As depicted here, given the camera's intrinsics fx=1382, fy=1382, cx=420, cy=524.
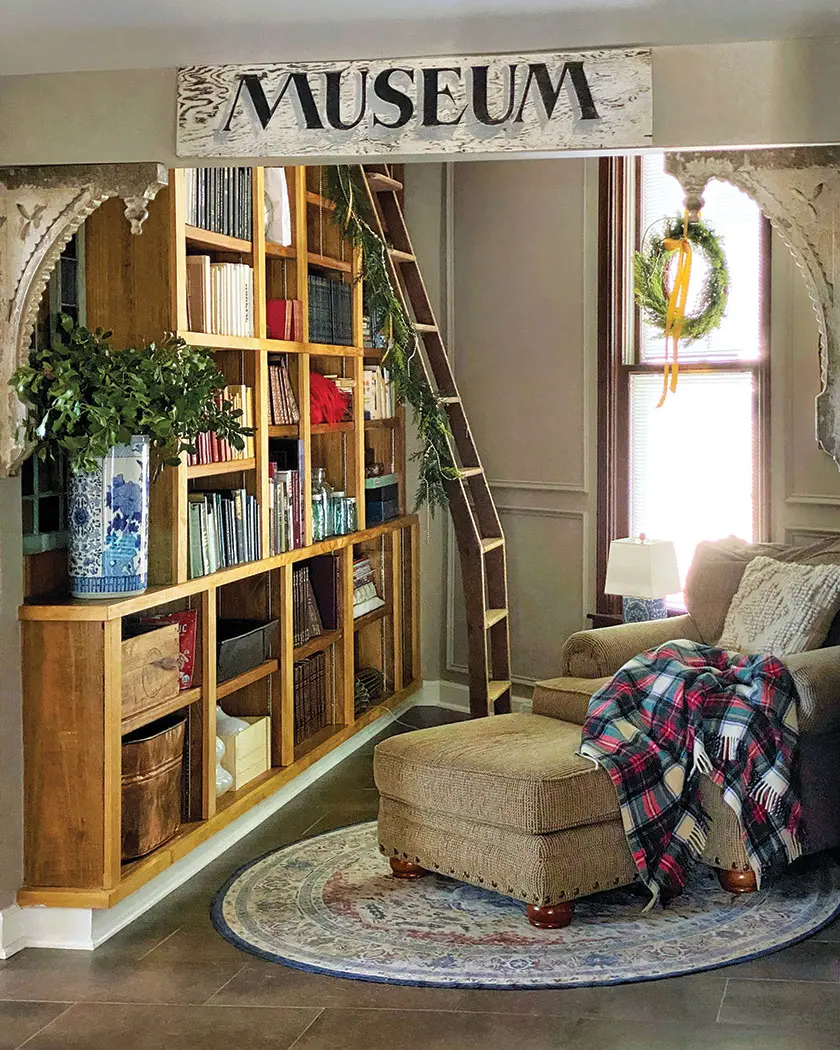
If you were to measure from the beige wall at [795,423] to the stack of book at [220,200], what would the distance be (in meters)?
2.21

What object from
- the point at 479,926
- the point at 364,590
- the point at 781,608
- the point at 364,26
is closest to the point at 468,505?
the point at 364,590

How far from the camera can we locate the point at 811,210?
3.33 m

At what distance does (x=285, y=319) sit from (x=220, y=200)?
0.76m

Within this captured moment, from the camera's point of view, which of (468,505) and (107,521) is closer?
(107,521)

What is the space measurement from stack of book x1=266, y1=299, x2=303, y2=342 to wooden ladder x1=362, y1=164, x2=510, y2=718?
2.64 feet

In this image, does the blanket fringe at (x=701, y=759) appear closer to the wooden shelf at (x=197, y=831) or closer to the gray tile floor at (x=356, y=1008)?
the gray tile floor at (x=356, y=1008)

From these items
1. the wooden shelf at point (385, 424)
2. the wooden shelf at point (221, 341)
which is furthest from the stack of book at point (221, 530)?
the wooden shelf at point (385, 424)

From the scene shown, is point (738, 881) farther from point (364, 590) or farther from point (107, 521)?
point (364, 590)

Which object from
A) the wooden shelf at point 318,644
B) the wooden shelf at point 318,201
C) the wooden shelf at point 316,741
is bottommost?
the wooden shelf at point 316,741

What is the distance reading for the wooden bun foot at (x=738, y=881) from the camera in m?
4.32

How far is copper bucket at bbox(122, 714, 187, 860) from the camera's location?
13.6 ft

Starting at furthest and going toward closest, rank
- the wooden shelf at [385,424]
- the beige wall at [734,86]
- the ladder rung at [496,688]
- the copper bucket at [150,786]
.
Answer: the wooden shelf at [385,424], the ladder rung at [496,688], the copper bucket at [150,786], the beige wall at [734,86]

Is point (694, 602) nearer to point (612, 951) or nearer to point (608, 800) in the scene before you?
point (608, 800)

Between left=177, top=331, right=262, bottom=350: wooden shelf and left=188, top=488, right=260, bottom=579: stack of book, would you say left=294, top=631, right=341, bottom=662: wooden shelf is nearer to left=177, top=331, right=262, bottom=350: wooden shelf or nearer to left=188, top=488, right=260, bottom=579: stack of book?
left=188, top=488, right=260, bottom=579: stack of book
